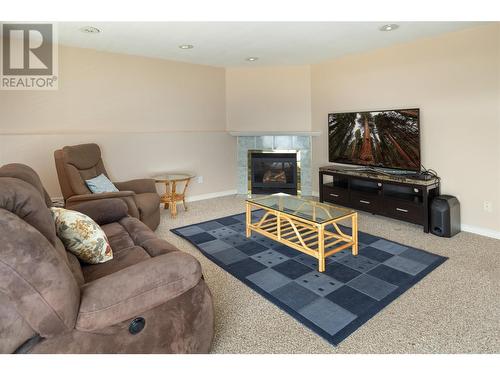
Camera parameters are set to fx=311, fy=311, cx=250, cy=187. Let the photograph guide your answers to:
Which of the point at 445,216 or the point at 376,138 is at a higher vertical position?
the point at 376,138

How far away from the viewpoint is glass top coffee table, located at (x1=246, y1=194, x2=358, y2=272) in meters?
2.66

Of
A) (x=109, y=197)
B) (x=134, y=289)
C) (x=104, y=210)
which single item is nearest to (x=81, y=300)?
(x=134, y=289)

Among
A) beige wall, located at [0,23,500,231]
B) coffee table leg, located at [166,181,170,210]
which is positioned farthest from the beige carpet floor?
coffee table leg, located at [166,181,170,210]

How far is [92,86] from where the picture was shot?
4.18 metres

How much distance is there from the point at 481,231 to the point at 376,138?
164 cm

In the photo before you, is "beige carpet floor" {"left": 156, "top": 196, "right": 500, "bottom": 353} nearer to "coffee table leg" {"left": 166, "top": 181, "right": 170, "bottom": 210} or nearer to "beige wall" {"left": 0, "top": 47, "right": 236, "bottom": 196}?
"coffee table leg" {"left": 166, "top": 181, "right": 170, "bottom": 210}

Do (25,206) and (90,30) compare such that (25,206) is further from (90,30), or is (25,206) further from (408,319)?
(90,30)

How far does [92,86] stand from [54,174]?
4.16 feet

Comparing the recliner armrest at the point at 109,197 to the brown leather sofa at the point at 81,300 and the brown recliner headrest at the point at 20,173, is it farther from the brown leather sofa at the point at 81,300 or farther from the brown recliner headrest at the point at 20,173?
the brown leather sofa at the point at 81,300

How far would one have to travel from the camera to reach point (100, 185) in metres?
3.58

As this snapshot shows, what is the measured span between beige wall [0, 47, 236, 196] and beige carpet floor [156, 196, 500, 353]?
2.51 m

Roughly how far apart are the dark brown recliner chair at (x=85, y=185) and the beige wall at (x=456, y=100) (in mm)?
3333

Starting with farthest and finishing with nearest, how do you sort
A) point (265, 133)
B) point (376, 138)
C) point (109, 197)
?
point (265, 133) < point (376, 138) < point (109, 197)
